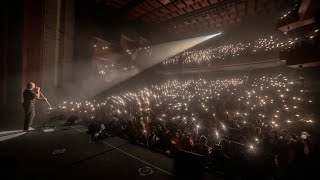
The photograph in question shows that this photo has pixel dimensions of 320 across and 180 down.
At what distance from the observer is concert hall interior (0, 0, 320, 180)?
4.82m

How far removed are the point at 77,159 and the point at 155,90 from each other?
12947mm

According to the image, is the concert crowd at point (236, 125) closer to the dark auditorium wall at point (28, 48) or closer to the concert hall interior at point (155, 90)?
the concert hall interior at point (155, 90)

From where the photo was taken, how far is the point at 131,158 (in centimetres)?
511

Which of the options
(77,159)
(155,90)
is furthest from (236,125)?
(155,90)

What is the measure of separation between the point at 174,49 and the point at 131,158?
17.4 m

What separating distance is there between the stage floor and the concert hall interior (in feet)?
0.11

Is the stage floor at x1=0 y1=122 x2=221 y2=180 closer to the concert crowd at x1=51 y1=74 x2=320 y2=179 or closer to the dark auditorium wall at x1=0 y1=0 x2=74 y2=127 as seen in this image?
the concert crowd at x1=51 y1=74 x2=320 y2=179

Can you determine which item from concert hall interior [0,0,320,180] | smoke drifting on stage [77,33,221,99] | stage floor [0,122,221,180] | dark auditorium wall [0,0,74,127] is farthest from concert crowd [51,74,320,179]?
dark auditorium wall [0,0,74,127]

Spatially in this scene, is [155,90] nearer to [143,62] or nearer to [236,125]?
[143,62]

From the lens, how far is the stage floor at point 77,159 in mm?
4121

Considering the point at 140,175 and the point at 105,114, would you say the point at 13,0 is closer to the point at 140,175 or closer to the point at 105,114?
the point at 105,114

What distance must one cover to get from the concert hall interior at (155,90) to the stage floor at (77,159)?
A: 0.11 ft

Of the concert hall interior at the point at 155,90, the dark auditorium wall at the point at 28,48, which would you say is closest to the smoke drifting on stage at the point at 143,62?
the concert hall interior at the point at 155,90

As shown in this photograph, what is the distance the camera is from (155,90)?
57.4 feet
